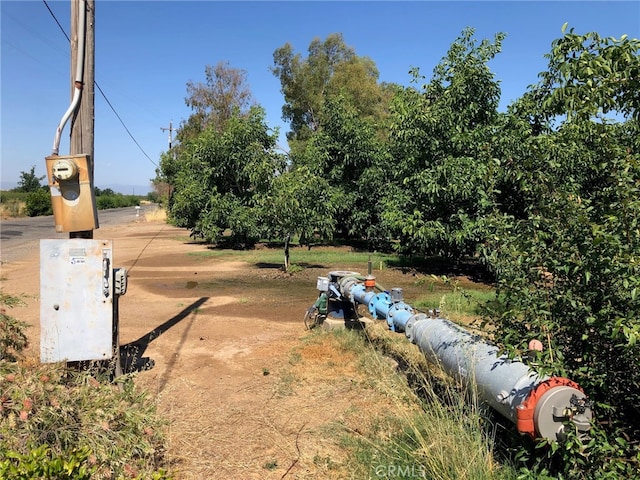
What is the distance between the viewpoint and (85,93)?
5164 mm

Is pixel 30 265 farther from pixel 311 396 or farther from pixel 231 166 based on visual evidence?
pixel 311 396

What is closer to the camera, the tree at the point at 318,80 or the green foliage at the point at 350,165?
the green foliage at the point at 350,165

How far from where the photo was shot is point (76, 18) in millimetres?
5145

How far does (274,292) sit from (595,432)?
889 centimetres

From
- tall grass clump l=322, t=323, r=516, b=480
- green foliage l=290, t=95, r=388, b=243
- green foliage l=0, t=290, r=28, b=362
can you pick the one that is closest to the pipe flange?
tall grass clump l=322, t=323, r=516, b=480

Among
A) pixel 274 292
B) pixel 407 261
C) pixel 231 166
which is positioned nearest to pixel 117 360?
pixel 274 292

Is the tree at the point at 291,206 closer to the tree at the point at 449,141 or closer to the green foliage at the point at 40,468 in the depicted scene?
the tree at the point at 449,141

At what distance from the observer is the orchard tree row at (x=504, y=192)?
254 cm

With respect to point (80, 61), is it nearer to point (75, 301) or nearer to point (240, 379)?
point (75, 301)

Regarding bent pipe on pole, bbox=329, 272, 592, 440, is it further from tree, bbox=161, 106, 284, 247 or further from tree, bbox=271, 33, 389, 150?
tree, bbox=271, 33, 389, 150

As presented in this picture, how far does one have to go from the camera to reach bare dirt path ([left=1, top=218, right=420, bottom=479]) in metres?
3.66

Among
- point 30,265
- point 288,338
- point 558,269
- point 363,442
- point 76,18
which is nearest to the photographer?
point 558,269

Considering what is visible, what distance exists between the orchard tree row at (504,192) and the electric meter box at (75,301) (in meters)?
3.53

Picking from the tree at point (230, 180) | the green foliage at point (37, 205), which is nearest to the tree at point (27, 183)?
the green foliage at point (37, 205)
